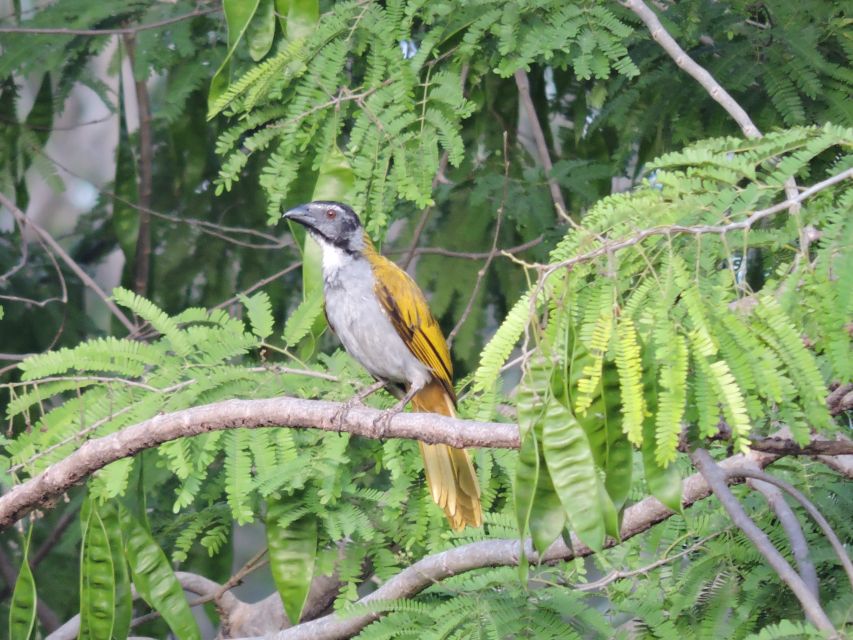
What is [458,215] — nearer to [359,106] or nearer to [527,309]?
[359,106]

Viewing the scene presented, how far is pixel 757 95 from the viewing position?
233 inches

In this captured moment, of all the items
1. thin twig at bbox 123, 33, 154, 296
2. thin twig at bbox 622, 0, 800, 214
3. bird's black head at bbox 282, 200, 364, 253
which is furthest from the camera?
thin twig at bbox 123, 33, 154, 296

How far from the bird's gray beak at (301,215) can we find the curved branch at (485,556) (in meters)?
1.74

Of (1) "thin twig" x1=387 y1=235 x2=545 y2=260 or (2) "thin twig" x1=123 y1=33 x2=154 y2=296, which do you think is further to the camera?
(2) "thin twig" x1=123 y1=33 x2=154 y2=296

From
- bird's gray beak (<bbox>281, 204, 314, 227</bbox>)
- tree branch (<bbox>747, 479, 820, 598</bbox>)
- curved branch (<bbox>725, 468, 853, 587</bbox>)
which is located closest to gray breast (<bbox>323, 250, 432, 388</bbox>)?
bird's gray beak (<bbox>281, 204, 314, 227</bbox>)

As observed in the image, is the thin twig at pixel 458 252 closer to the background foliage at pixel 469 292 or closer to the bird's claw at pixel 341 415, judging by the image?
the background foliage at pixel 469 292

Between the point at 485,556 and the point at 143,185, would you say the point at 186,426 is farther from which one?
the point at 143,185

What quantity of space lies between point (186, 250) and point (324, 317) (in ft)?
7.79

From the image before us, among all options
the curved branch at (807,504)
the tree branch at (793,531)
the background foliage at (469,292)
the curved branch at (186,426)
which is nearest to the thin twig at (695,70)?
the background foliage at (469,292)

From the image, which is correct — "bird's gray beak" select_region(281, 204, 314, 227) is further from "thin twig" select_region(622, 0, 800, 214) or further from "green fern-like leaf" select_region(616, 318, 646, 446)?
"green fern-like leaf" select_region(616, 318, 646, 446)

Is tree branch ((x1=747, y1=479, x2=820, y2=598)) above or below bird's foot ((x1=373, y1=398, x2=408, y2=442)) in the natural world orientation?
below

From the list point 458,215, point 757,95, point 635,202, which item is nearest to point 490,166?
point 458,215

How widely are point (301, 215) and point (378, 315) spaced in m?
0.56

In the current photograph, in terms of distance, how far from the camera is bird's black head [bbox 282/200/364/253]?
563 cm
